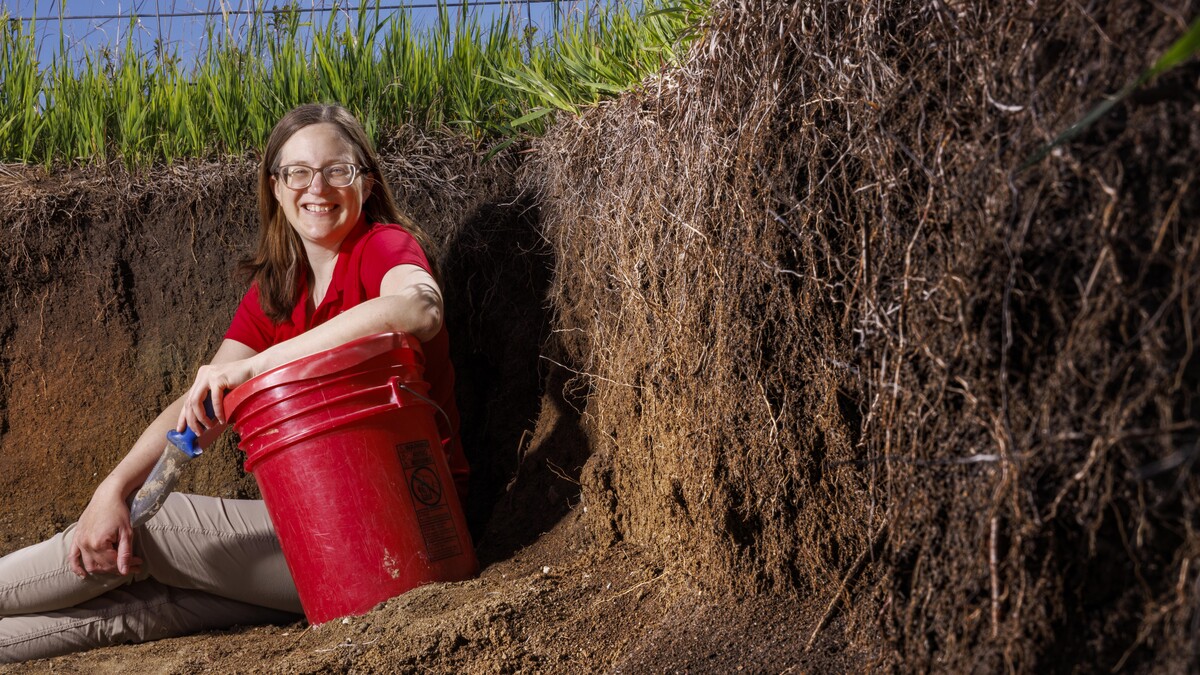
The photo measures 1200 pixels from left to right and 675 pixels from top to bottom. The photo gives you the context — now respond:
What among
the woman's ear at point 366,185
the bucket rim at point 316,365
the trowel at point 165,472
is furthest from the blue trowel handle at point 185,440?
the woman's ear at point 366,185

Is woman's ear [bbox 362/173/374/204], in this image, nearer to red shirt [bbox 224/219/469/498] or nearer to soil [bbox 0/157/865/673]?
red shirt [bbox 224/219/469/498]

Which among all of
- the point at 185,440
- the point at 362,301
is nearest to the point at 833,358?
the point at 362,301

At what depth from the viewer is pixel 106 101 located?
128 inches

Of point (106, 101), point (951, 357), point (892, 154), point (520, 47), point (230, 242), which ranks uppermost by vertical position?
point (106, 101)

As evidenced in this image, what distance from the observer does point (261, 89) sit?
3.16 metres

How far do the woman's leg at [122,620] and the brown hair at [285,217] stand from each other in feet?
2.63

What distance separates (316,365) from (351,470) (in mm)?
268

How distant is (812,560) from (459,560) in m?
0.93

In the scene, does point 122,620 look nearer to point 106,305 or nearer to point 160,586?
point 160,586

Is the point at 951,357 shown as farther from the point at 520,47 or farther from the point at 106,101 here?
the point at 106,101

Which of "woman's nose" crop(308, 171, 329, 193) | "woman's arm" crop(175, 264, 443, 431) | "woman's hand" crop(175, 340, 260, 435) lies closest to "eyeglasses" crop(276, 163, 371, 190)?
"woman's nose" crop(308, 171, 329, 193)

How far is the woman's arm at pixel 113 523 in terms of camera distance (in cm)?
229

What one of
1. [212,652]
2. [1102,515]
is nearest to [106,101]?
[212,652]

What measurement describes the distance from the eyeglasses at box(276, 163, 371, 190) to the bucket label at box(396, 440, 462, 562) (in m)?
0.74
